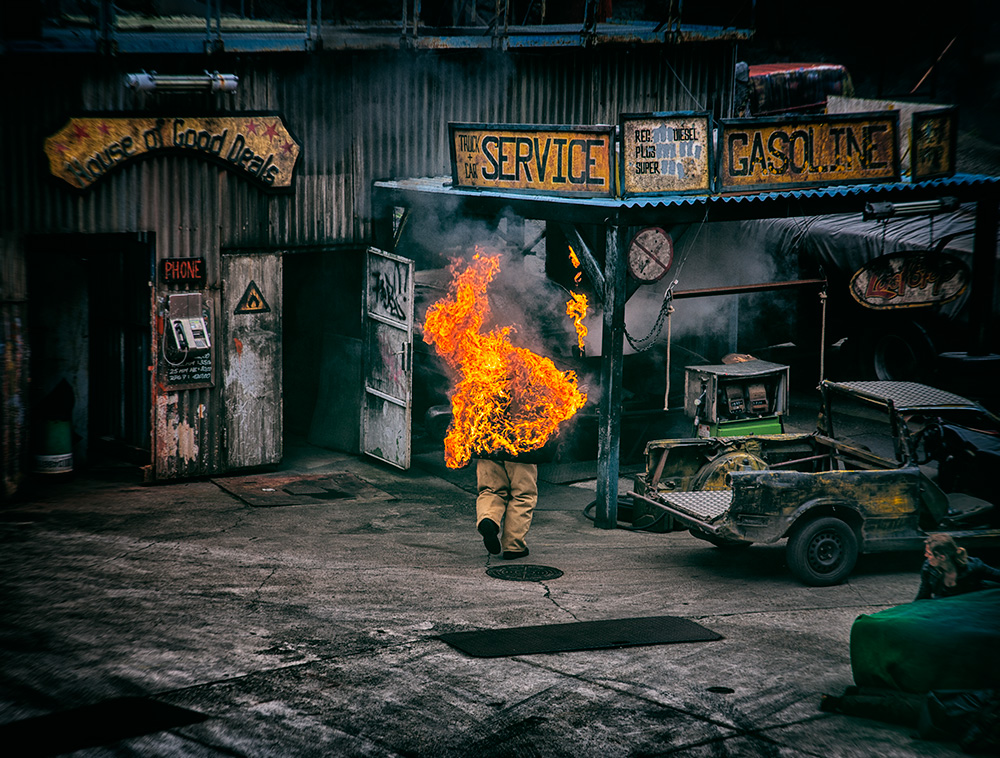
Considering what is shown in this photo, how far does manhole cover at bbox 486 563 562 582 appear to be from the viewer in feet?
31.3

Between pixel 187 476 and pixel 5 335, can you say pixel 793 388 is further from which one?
pixel 5 335

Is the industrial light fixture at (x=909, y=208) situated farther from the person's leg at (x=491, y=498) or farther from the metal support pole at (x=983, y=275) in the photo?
the person's leg at (x=491, y=498)

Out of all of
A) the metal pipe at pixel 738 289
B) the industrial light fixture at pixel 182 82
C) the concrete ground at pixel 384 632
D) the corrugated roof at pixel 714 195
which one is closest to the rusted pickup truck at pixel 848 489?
the concrete ground at pixel 384 632

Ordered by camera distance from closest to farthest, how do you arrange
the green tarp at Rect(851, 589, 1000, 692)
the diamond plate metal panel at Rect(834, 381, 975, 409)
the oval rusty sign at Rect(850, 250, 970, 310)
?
the green tarp at Rect(851, 589, 1000, 692)
the diamond plate metal panel at Rect(834, 381, 975, 409)
the oval rusty sign at Rect(850, 250, 970, 310)

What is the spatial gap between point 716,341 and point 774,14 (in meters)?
11.2

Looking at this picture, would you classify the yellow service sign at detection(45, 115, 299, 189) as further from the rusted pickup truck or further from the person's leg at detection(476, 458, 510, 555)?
the rusted pickup truck

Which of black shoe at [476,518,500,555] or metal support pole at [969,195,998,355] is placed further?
metal support pole at [969,195,998,355]

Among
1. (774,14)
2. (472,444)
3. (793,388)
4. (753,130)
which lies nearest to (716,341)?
(793,388)

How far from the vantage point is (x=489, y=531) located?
9992 mm

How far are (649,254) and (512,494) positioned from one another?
3.03 metres

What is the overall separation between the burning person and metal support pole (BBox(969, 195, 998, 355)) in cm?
621

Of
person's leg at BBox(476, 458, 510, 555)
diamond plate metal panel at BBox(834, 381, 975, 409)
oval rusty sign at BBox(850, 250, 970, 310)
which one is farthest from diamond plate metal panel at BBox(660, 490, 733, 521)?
oval rusty sign at BBox(850, 250, 970, 310)

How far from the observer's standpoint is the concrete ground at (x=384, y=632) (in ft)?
20.1

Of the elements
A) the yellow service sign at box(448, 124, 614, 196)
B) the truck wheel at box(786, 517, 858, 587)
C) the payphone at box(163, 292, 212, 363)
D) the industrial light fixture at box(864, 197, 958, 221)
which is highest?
the yellow service sign at box(448, 124, 614, 196)
